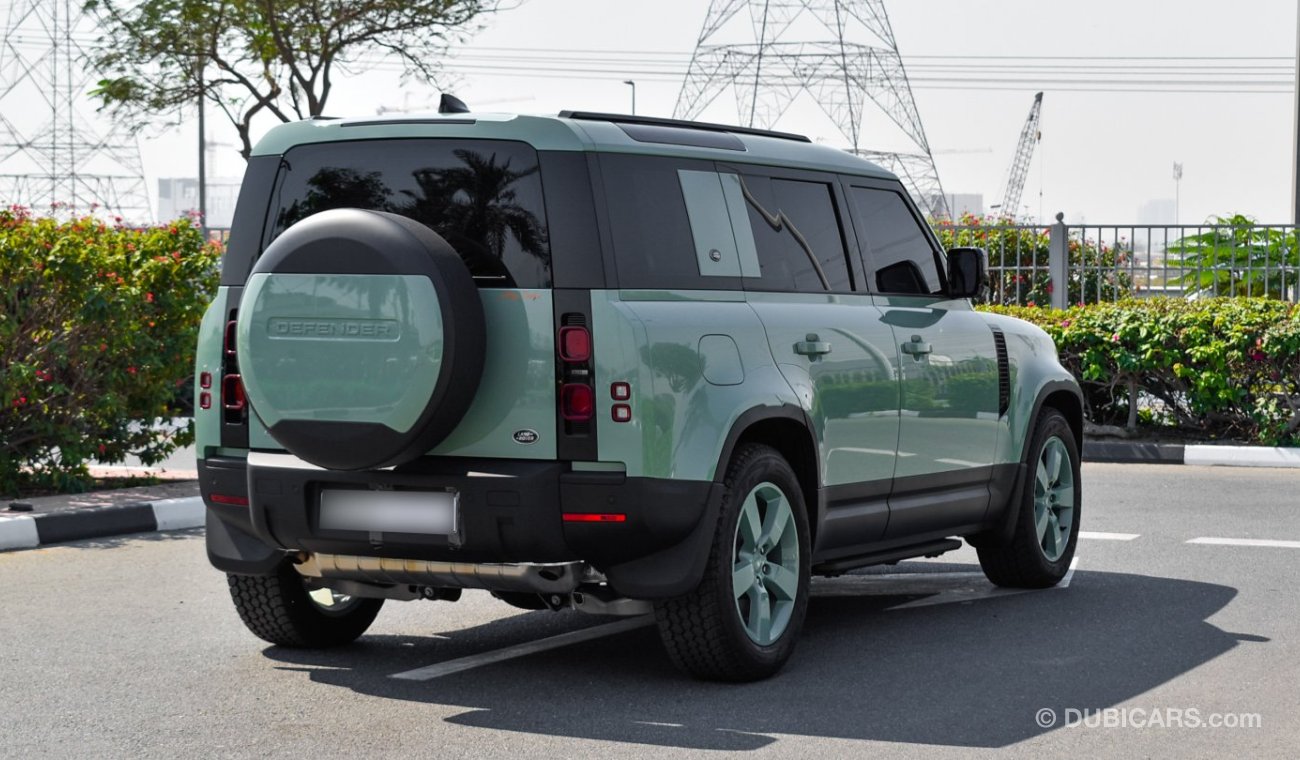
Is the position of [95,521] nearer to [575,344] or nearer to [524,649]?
[524,649]

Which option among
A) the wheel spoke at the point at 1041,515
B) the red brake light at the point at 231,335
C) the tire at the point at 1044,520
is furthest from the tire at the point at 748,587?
the wheel spoke at the point at 1041,515

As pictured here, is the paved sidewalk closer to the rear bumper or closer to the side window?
the rear bumper

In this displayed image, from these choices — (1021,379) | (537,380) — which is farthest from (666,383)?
(1021,379)

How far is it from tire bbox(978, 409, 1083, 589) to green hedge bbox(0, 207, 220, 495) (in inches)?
225

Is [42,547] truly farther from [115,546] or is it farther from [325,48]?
[325,48]

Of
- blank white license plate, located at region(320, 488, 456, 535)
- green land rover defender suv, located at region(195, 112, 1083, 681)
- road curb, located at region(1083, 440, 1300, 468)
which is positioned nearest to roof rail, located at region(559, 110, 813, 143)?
green land rover defender suv, located at region(195, 112, 1083, 681)

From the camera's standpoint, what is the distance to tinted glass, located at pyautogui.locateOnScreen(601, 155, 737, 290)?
6.02 meters

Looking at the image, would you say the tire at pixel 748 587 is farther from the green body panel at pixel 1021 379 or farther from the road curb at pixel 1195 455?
the road curb at pixel 1195 455

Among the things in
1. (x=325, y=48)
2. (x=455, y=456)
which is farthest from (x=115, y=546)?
(x=325, y=48)

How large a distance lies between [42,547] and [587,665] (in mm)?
4331

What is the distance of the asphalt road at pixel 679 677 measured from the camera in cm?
554

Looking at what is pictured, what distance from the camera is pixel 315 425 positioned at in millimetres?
5930

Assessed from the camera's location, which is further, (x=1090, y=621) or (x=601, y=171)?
(x=1090, y=621)

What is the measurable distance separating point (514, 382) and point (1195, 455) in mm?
9780
